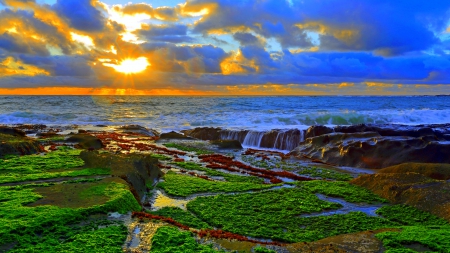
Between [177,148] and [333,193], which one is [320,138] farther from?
[333,193]

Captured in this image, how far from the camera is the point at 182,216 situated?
12.6m

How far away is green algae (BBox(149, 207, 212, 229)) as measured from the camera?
11.8 m

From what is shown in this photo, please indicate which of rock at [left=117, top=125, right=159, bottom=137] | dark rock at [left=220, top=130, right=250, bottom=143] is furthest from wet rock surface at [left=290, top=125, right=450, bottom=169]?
rock at [left=117, top=125, right=159, bottom=137]

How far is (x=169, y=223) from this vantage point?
36.9 ft

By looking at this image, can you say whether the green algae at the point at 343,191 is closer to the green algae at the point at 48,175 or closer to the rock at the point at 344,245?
the rock at the point at 344,245

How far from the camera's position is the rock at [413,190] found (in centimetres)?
1377

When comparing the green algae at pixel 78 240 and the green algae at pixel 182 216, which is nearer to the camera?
the green algae at pixel 78 240

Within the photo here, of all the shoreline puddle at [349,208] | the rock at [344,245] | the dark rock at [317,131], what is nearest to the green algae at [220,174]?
the shoreline puddle at [349,208]

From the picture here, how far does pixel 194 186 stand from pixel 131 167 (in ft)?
11.5

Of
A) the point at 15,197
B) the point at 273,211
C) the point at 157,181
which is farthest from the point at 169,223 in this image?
the point at 157,181

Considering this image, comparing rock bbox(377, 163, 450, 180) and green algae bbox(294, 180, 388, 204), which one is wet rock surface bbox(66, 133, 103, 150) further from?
rock bbox(377, 163, 450, 180)

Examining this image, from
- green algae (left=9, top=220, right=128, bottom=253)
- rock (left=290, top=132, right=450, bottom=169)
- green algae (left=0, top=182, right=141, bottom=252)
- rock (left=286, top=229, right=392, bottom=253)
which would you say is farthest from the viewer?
rock (left=290, top=132, right=450, bottom=169)

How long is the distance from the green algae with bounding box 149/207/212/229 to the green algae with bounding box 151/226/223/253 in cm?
139

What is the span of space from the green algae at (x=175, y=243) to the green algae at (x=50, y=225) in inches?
40.9
